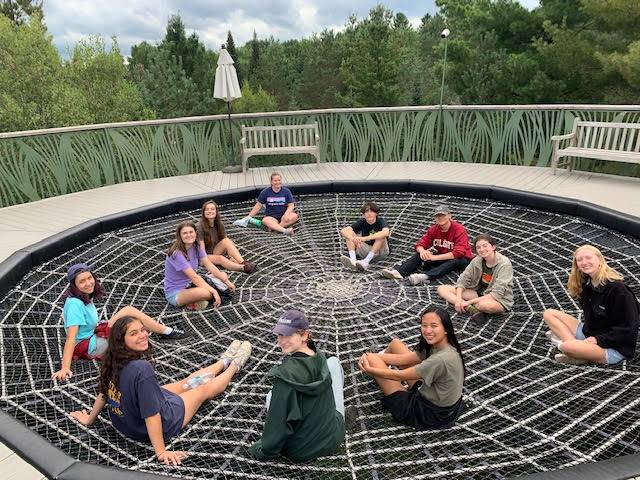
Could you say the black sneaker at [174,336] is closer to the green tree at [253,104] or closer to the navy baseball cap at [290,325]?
the navy baseball cap at [290,325]

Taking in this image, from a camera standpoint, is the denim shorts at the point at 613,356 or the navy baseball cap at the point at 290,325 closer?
the navy baseball cap at the point at 290,325

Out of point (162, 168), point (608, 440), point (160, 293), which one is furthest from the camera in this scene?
point (162, 168)

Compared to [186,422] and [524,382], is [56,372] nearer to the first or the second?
[186,422]

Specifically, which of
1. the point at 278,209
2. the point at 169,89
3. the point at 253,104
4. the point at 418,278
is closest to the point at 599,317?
the point at 418,278

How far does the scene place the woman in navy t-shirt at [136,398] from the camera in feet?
8.87

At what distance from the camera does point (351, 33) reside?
38.5 m

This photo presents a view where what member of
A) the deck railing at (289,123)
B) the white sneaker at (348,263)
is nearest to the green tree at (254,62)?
the deck railing at (289,123)

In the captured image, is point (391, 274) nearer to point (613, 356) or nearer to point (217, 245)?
point (217, 245)

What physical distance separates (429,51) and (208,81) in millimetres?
24684

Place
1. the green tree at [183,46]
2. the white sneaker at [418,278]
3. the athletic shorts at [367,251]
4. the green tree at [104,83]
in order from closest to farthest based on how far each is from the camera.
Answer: the white sneaker at [418,278] → the athletic shorts at [367,251] → the green tree at [104,83] → the green tree at [183,46]

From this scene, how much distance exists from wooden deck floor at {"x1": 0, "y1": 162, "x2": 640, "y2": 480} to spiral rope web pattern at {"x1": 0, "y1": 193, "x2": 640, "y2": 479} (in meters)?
0.94

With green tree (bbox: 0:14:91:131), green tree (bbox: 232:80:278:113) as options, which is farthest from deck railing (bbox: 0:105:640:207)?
green tree (bbox: 232:80:278:113)

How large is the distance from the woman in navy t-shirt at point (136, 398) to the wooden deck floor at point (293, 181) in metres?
3.86

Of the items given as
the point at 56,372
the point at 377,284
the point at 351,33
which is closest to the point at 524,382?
the point at 377,284
